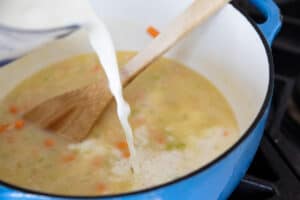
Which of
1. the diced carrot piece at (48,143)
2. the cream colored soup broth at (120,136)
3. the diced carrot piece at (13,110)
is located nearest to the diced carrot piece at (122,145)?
the cream colored soup broth at (120,136)

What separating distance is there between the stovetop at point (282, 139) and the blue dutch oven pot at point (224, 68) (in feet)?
0.15

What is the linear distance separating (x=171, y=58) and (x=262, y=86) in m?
0.26

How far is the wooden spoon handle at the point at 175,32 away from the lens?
0.87 meters

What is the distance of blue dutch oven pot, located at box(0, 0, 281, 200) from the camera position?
1.94ft

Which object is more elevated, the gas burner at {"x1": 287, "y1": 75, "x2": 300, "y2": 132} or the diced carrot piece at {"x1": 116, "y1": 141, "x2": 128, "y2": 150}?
the gas burner at {"x1": 287, "y1": 75, "x2": 300, "y2": 132}

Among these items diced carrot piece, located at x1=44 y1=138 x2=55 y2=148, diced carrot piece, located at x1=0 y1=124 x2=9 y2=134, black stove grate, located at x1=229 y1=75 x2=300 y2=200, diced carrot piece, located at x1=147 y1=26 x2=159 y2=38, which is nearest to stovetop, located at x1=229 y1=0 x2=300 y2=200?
black stove grate, located at x1=229 y1=75 x2=300 y2=200

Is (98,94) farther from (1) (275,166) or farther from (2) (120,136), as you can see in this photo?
(1) (275,166)

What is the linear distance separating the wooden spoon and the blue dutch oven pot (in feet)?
0.20

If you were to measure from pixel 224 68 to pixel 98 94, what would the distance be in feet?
0.80

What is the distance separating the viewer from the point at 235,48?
92cm

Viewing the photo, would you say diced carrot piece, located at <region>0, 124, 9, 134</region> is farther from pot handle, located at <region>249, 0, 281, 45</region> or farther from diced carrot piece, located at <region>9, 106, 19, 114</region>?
pot handle, located at <region>249, 0, 281, 45</region>

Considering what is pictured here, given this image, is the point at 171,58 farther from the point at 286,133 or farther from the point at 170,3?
the point at 286,133

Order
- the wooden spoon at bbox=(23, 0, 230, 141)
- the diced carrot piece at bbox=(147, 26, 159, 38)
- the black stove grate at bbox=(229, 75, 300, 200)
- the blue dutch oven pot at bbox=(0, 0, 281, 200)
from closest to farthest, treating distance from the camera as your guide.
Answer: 1. the blue dutch oven pot at bbox=(0, 0, 281, 200)
2. the black stove grate at bbox=(229, 75, 300, 200)
3. the wooden spoon at bbox=(23, 0, 230, 141)
4. the diced carrot piece at bbox=(147, 26, 159, 38)

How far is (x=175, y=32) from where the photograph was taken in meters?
0.88
